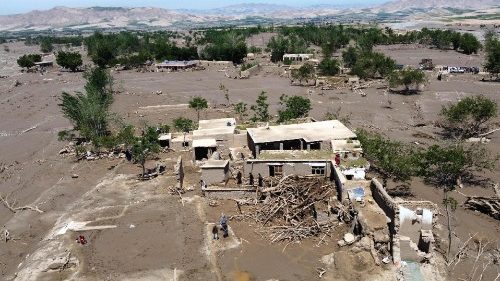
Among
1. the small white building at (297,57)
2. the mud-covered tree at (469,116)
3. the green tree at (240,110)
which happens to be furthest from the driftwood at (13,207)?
the small white building at (297,57)

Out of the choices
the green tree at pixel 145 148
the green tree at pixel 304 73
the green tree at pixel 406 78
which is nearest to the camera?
the green tree at pixel 145 148

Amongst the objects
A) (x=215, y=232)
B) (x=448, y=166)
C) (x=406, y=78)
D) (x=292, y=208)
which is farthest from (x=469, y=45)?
(x=215, y=232)

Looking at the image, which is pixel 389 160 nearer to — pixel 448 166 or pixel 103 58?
pixel 448 166

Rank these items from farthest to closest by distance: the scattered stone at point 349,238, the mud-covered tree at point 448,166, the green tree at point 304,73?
the green tree at point 304,73
the mud-covered tree at point 448,166
the scattered stone at point 349,238

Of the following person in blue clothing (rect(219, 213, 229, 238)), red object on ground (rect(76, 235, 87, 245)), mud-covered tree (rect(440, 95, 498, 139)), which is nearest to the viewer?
red object on ground (rect(76, 235, 87, 245))

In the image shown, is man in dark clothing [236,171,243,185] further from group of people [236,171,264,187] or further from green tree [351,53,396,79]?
green tree [351,53,396,79]

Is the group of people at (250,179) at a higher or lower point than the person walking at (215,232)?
higher

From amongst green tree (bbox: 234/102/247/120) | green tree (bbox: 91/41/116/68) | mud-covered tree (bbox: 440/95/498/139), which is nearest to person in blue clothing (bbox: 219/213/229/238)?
mud-covered tree (bbox: 440/95/498/139)

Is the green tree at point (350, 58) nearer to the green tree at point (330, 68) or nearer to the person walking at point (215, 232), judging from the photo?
the green tree at point (330, 68)
